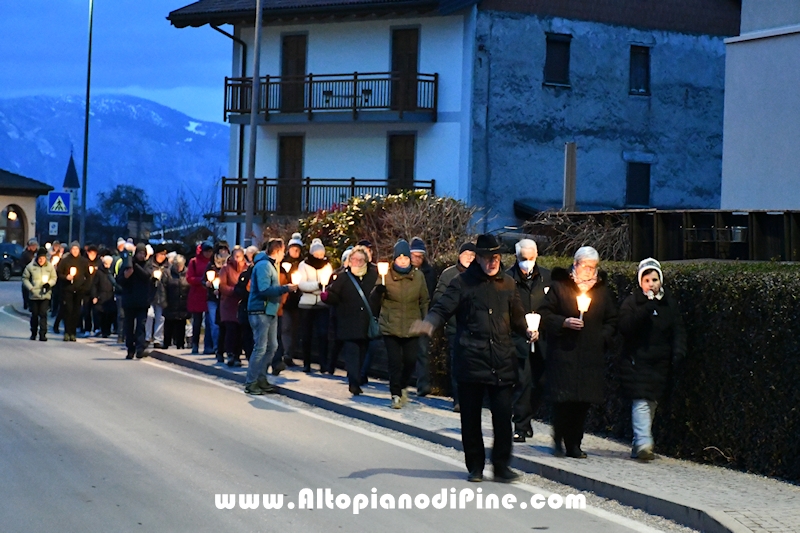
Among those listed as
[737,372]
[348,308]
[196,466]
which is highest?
[348,308]

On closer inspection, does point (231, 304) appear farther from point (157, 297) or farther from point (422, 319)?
point (422, 319)

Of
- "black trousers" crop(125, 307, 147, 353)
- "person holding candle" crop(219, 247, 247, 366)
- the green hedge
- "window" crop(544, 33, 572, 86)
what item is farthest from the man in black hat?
"window" crop(544, 33, 572, 86)

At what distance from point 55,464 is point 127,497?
1511 mm

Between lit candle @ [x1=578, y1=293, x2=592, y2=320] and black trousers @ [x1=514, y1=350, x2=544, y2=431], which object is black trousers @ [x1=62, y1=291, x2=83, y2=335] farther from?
lit candle @ [x1=578, y1=293, x2=592, y2=320]

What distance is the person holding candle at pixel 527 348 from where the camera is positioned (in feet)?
38.1

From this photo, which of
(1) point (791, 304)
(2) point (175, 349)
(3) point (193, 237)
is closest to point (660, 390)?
(1) point (791, 304)

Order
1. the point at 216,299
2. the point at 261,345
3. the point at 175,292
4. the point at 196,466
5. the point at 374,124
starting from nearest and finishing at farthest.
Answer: the point at 196,466, the point at 261,345, the point at 216,299, the point at 175,292, the point at 374,124

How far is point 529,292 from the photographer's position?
1166cm

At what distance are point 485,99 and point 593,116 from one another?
149 inches


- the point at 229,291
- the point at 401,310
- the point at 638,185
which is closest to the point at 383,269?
the point at 401,310

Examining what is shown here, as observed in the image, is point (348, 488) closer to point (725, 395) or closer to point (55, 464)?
point (55, 464)

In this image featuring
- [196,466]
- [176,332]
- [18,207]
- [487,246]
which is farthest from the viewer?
[18,207]

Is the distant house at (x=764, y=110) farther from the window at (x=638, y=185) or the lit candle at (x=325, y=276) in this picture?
the window at (x=638, y=185)

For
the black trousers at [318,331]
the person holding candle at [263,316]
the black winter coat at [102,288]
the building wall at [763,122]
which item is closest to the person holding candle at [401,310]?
the person holding candle at [263,316]
